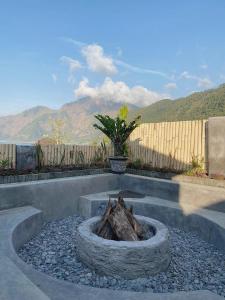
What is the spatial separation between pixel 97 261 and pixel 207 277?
146 centimetres

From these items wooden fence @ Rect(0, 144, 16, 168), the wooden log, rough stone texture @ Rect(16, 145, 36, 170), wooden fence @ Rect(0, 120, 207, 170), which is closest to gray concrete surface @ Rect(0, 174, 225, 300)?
the wooden log

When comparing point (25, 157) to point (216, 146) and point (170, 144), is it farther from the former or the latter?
point (216, 146)

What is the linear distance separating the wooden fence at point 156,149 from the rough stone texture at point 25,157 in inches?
16.4

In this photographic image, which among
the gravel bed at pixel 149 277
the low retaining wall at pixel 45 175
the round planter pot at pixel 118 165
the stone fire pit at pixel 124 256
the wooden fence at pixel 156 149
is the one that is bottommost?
the gravel bed at pixel 149 277

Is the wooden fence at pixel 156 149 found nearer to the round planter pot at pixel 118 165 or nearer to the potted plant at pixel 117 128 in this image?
the potted plant at pixel 117 128

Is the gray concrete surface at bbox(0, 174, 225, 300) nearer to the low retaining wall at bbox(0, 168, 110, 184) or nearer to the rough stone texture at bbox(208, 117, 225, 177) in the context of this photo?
the low retaining wall at bbox(0, 168, 110, 184)

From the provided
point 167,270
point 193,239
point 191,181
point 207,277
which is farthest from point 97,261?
point 191,181

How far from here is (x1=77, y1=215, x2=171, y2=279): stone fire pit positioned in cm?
309

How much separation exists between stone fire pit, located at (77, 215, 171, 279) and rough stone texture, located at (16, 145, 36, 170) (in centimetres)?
390

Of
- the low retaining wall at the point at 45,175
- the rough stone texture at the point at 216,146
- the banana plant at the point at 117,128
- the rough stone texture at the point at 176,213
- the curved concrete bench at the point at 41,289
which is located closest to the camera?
the curved concrete bench at the point at 41,289

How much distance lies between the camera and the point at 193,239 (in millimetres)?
4852

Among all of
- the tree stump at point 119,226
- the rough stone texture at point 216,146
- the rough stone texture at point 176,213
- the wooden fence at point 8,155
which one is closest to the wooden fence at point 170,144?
the rough stone texture at point 216,146

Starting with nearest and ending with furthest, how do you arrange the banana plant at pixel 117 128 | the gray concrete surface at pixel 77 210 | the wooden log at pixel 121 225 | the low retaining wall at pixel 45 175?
1. the gray concrete surface at pixel 77 210
2. the wooden log at pixel 121 225
3. the low retaining wall at pixel 45 175
4. the banana plant at pixel 117 128

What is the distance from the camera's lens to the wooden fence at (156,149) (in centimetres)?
797
